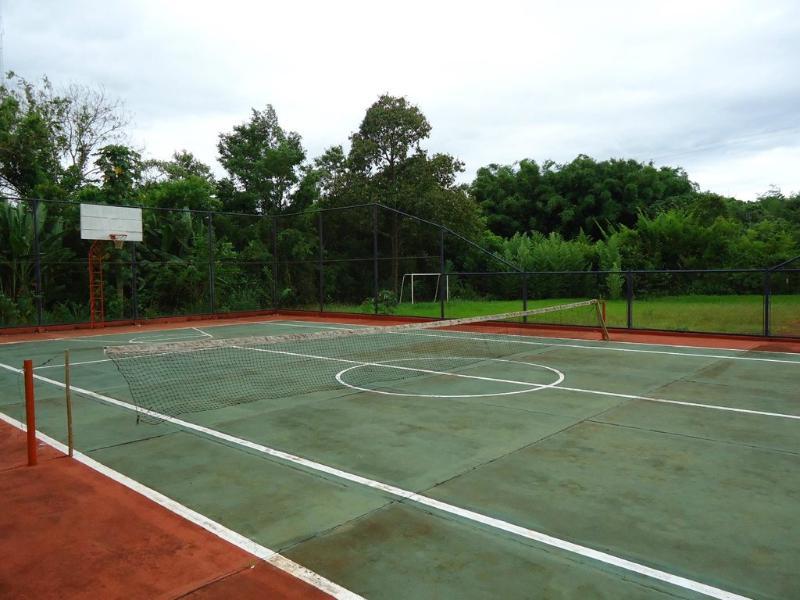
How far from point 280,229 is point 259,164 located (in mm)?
5052

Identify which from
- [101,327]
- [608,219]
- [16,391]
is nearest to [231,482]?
[16,391]

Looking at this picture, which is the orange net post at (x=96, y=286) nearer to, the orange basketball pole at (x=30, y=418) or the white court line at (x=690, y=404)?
the orange basketball pole at (x=30, y=418)

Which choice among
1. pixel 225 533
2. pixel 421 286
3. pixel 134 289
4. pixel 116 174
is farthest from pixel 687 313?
pixel 116 174

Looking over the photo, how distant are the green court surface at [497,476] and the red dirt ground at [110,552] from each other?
0.29m

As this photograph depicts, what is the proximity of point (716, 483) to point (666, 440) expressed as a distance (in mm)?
1193

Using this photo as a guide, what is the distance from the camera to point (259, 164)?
2908 centimetres

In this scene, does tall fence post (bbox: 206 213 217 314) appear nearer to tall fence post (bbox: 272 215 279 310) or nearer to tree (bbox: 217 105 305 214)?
tall fence post (bbox: 272 215 279 310)

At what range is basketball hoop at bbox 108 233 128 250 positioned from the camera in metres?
19.1

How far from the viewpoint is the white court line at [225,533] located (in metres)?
3.27

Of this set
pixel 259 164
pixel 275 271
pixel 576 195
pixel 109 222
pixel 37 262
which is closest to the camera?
pixel 37 262

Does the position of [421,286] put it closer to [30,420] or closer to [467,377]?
[467,377]

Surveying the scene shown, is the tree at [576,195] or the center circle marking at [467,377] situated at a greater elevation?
the tree at [576,195]

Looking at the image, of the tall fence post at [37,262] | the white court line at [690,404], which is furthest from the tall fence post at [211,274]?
the white court line at [690,404]

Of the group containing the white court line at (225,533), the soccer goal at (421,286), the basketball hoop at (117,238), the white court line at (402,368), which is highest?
the basketball hoop at (117,238)
